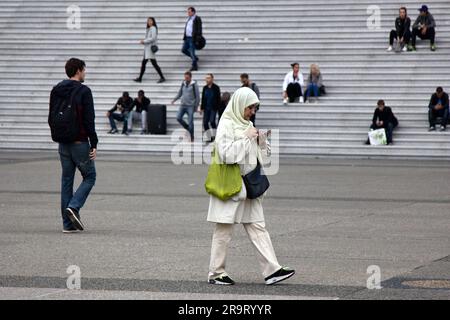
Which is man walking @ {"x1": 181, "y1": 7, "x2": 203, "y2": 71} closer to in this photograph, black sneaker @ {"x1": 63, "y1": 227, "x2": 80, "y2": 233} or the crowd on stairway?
the crowd on stairway

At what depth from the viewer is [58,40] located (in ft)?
114

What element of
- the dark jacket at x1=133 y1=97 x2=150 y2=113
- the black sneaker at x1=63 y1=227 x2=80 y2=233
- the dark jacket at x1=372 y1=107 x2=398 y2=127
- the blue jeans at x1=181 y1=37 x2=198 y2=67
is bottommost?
the black sneaker at x1=63 y1=227 x2=80 y2=233

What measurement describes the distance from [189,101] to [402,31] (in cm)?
646

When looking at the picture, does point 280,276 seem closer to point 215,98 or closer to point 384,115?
point 384,115

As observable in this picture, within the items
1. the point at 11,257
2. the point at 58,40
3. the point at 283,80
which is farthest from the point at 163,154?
the point at 11,257

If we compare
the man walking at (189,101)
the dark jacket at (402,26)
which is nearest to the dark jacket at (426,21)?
the dark jacket at (402,26)

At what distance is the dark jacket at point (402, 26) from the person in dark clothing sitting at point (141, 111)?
713 centimetres

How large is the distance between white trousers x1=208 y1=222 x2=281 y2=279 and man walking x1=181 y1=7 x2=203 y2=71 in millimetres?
21929

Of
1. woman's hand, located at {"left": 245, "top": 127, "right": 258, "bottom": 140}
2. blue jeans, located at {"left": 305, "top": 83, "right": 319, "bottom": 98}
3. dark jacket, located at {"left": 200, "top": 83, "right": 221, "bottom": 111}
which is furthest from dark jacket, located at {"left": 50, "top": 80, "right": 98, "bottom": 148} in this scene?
blue jeans, located at {"left": 305, "top": 83, "right": 319, "bottom": 98}

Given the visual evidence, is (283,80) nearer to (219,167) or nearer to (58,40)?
(58,40)

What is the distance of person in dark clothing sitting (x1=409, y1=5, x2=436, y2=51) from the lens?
2950 cm

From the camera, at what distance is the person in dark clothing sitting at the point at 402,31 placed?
29469 millimetres

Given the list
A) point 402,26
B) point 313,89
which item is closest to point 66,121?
point 313,89

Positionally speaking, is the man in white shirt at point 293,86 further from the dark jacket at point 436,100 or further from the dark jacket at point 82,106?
the dark jacket at point 82,106
